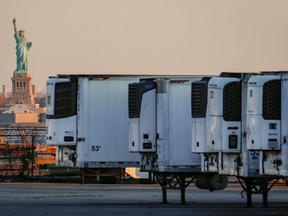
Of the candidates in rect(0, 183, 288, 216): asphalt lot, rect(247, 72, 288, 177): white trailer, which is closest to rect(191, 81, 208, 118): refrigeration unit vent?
rect(0, 183, 288, 216): asphalt lot

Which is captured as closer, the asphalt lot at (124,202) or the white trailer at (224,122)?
the asphalt lot at (124,202)

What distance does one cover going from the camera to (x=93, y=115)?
57.6m

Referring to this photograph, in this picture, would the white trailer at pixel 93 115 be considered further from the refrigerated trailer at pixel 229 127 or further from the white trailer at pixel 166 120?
the refrigerated trailer at pixel 229 127

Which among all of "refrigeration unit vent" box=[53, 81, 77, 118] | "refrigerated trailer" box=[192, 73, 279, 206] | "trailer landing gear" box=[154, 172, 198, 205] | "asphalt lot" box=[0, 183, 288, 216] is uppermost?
"refrigeration unit vent" box=[53, 81, 77, 118]

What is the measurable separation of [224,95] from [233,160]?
6.24 feet

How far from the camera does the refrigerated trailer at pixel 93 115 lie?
5716 centimetres

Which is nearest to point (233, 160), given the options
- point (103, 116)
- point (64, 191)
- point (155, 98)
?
point (155, 98)

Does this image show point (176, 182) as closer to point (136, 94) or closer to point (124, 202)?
point (124, 202)

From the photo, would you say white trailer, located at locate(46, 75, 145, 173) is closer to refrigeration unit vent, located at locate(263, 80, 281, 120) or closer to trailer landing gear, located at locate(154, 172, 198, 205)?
trailer landing gear, located at locate(154, 172, 198, 205)

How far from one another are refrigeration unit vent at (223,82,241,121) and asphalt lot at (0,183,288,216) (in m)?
2.56

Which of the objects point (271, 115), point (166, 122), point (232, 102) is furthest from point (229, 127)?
point (166, 122)

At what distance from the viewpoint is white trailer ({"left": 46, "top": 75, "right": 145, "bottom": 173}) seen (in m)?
57.2

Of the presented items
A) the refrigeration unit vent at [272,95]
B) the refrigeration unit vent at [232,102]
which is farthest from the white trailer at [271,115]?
the refrigeration unit vent at [232,102]

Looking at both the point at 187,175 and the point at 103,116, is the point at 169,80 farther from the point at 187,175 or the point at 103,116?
the point at 103,116
